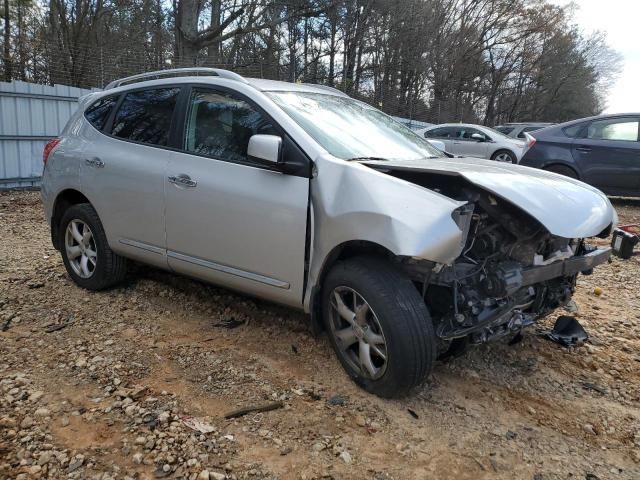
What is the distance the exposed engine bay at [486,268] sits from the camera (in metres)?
2.61

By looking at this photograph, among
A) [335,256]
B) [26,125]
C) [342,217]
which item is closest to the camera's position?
[342,217]

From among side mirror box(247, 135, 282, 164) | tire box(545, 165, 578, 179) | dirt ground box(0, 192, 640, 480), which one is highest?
side mirror box(247, 135, 282, 164)

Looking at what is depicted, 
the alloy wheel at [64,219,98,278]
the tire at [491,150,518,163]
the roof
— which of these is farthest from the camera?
the tire at [491,150,518,163]

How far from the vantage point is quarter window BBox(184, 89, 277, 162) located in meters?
3.30

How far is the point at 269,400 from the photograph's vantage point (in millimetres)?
2799

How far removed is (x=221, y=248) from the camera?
3.36 meters

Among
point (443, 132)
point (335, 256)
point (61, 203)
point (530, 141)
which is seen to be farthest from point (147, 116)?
point (443, 132)

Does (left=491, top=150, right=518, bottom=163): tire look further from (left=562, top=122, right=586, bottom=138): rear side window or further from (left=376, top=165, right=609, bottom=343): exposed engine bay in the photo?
(left=376, top=165, right=609, bottom=343): exposed engine bay

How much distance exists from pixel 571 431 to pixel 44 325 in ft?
11.3

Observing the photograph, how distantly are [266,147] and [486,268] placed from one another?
4.42ft

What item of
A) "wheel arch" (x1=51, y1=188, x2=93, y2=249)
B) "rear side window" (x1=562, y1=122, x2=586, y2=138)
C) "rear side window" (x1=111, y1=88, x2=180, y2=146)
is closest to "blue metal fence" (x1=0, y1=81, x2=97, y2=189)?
"wheel arch" (x1=51, y1=188, x2=93, y2=249)

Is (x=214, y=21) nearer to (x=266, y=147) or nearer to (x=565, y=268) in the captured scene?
(x=266, y=147)

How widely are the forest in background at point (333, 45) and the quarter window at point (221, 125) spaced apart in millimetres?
9277

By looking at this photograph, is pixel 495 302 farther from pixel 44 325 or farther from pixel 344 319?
pixel 44 325
